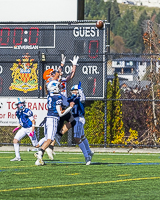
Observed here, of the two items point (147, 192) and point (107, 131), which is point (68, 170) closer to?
point (147, 192)

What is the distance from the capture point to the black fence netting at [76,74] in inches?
675

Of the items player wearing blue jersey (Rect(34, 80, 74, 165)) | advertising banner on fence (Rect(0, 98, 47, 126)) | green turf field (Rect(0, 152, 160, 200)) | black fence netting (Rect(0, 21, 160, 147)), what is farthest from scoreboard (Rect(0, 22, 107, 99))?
green turf field (Rect(0, 152, 160, 200))

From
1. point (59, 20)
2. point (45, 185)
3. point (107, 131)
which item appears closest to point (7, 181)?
point (45, 185)

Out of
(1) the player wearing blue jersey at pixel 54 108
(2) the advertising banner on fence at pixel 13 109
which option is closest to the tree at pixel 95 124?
(2) the advertising banner on fence at pixel 13 109

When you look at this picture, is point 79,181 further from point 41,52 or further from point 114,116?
point 41,52

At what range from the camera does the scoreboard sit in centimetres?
1722

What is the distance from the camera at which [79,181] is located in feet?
26.9

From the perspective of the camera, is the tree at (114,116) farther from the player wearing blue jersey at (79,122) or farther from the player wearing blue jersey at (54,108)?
the player wearing blue jersey at (54,108)

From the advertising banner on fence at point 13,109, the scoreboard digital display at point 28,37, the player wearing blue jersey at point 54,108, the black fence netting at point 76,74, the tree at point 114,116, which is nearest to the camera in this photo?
the player wearing blue jersey at point 54,108

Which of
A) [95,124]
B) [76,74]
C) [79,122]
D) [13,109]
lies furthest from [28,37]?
[79,122]

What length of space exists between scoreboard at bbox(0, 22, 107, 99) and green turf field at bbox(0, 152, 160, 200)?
21.9ft

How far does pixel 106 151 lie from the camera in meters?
16.0

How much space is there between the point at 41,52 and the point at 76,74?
4.24ft

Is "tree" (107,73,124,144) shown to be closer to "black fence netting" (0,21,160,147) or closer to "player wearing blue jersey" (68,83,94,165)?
"black fence netting" (0,21,160,147)
